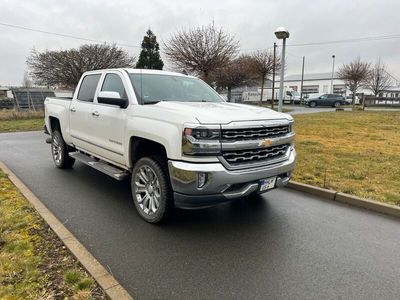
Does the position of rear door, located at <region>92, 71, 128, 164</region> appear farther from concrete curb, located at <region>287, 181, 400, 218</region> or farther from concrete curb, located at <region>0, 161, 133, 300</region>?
concrete curb, located at <region>287, 181, 400, 218</region>

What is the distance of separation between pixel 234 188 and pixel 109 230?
160 centimetres

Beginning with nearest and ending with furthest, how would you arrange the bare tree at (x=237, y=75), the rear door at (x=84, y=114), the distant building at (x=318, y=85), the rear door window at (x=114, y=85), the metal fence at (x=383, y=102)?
the rear door window at (x=114, y=85) → the rear door at (x=84, y=114) → the bare tree at (x=237, y=75) → the metal fence at (x=383, y=102) → the distant building at (x=318, y=85)

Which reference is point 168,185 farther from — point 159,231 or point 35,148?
point 35,148

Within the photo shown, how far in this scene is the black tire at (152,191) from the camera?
390 cm

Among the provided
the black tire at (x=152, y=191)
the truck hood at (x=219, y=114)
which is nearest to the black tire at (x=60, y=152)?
the black tire at (x=152, y=191)

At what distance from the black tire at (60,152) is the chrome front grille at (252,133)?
429 cm

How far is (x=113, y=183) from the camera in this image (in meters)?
6.01

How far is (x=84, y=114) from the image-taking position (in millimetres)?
5555

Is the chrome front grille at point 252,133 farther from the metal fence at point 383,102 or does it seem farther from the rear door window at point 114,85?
the metal fence at point 383,102

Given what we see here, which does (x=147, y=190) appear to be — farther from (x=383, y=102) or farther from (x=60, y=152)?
(x=383, y=102)

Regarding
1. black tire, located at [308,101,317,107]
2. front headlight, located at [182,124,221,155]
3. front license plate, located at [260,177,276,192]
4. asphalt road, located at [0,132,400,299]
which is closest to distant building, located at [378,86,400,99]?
black tire, located at [308,101,317,107]

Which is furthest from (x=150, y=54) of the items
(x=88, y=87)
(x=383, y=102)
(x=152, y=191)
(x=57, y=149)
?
(x=152, y=191)

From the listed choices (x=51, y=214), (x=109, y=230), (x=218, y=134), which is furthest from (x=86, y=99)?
(x=218, y=134)

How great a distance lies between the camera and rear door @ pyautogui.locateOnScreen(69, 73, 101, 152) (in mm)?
5430
